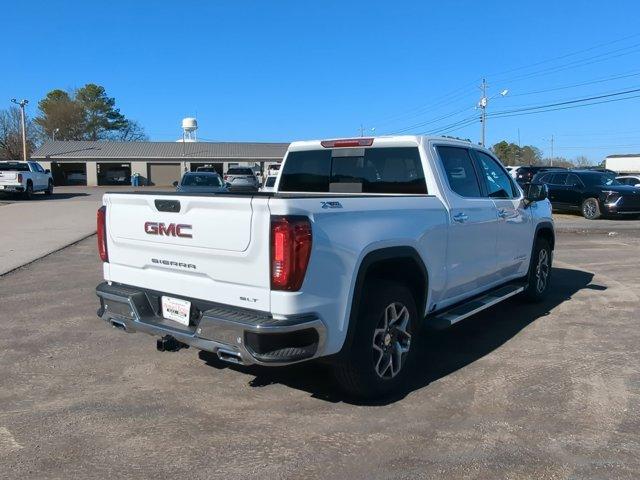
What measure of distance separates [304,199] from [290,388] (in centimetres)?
175

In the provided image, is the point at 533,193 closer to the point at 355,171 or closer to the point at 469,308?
the point at 469,308

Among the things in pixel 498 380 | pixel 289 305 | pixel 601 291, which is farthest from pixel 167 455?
pixel 601 291

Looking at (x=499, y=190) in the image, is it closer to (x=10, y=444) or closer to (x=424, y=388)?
(x=424, y=388)

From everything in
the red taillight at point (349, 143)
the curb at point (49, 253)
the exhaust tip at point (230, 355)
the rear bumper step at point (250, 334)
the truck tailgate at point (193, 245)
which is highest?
the red taillight at point (349, 143)

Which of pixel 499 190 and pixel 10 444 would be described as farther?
pixel 499 190

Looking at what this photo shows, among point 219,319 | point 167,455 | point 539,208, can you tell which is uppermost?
point 539,208

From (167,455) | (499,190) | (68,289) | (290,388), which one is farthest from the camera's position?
(68,289)

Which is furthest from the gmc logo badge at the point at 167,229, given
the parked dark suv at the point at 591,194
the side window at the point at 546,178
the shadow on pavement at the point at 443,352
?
the side window at the point at 546,178

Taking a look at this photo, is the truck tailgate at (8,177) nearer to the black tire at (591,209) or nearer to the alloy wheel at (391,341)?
the black tire at (591,209)

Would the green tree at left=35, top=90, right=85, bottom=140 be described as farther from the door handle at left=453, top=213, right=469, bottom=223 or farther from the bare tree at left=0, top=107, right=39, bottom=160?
the door handle at left=453, top=213, right=469, bottom=223

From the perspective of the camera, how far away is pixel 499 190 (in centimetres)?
614

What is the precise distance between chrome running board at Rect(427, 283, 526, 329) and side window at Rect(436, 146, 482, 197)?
102 centimetres

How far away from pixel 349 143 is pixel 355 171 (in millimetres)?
277

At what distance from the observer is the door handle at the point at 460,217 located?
499 cm
